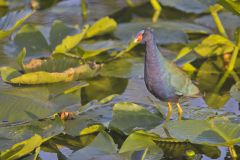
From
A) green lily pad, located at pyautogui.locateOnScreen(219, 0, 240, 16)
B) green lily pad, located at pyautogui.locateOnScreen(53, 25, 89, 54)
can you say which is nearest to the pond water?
green lily pad, located at pyautogui.locateOnScreen(53, 25, 89, 54)

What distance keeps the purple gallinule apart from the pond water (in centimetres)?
13

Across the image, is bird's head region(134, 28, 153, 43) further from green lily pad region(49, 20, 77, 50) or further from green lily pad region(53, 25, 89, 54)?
green lily pad region(49, 20, 77, 50)

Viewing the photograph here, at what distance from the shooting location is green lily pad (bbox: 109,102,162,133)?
2449 millimetres

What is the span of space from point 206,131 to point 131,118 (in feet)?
1.20

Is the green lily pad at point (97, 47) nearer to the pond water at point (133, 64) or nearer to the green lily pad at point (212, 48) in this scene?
the pond water at point (133, 64)

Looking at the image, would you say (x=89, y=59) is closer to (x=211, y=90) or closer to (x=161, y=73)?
(x=211, y=90)

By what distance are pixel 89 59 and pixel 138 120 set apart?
818 mm

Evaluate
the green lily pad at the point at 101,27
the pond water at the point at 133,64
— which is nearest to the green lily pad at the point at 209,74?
the pond water at the point at 133,64

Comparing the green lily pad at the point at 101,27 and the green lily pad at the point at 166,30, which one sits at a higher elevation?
the green lily pad at the point at 101,27

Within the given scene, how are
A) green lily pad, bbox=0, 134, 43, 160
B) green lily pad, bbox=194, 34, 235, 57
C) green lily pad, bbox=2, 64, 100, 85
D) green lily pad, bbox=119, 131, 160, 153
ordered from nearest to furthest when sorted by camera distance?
green lily pad, bbox=0, 134, 43, 160
green lily pad, bbox=119, 131, 160, 153
green lily pad, bbox=2, 64, 100, 85
green lily pad, bbox=194, 34, 235, 57

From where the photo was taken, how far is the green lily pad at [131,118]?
8.04 ft

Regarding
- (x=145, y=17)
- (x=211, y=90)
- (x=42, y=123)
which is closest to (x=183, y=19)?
(x=145, y=17)

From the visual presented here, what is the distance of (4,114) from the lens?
2.48 m

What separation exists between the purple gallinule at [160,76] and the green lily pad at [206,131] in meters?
0.19
